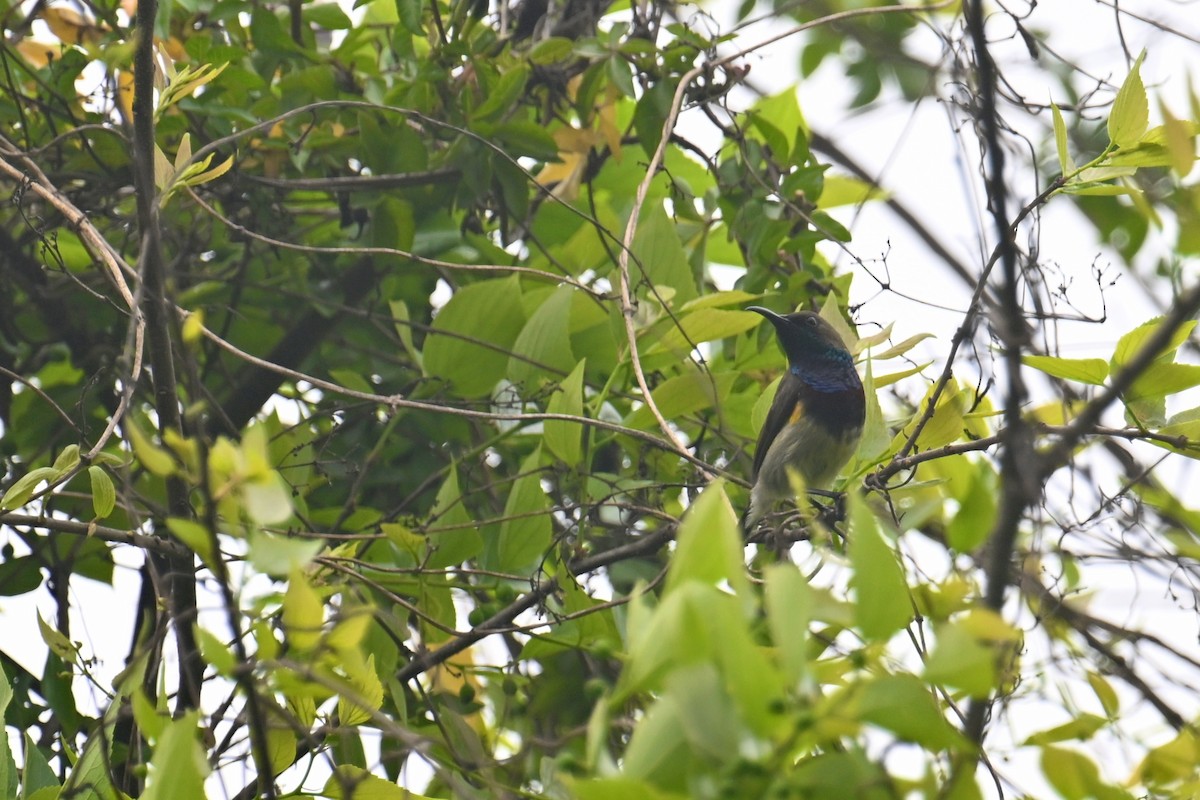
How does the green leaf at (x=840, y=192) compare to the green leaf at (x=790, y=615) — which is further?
the green leaf at (x=840, y=192)

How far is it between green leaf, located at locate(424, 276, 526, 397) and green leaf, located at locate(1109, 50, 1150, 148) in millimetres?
1491

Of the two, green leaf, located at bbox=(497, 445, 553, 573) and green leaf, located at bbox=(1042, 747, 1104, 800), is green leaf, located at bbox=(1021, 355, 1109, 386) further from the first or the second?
green leaf, located at bbox=(497, 445, 553, 573)

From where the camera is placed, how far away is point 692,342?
2783 mm

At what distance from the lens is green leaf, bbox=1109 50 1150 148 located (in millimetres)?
2074

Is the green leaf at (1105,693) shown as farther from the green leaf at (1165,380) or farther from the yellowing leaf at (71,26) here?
the yellowing leaf at (71,26)

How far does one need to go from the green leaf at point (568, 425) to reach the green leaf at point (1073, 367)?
0.95m

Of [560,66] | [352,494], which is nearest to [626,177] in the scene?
[560,66]

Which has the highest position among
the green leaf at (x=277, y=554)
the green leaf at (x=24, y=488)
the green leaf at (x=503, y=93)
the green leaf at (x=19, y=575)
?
the green leaf at (x=503, y=93)

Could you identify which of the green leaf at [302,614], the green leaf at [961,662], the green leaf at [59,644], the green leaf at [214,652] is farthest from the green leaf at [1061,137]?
the green leaf at [59,644]

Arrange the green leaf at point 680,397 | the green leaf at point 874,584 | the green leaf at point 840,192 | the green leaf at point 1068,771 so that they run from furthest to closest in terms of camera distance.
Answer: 1. the green leaf at point 840,192
2. the green leaf at point 680,397
3. the green leaf at point 1068,771
4. the green leaf at point 874,584

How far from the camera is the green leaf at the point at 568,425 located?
2648 mm

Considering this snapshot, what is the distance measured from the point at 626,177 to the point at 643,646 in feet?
9.25

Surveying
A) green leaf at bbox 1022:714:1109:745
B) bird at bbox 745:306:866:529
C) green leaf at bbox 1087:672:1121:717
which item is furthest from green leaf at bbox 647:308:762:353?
green leaf at bbox 1022:714:1109:745

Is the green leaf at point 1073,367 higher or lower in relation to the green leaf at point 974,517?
higher
